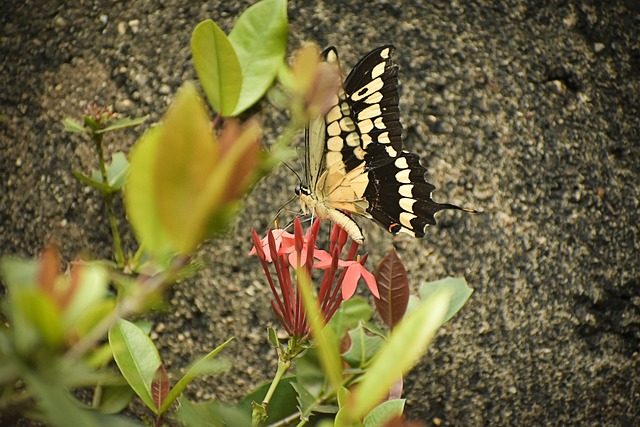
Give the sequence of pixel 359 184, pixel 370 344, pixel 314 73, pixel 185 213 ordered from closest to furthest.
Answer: pixel 185 213 < pixel 314 73 < pixel 370 344 < pixel 359 184

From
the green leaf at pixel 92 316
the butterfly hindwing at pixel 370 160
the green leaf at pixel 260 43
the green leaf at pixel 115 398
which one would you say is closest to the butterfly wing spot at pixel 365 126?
the butterfly hindwing at pixel 370 160

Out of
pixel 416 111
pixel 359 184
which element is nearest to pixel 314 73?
pixel 359 184

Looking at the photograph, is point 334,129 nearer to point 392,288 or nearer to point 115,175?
point 392,288

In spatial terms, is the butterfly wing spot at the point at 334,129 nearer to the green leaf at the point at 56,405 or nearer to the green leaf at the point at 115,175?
the green leaf at the point at 115,175

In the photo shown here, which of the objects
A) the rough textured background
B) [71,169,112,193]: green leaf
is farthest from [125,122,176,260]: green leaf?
the rough textured background

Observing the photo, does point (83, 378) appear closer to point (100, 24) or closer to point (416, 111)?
point (416, 111)

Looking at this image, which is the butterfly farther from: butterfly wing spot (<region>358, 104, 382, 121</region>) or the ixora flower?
the ixora flower
